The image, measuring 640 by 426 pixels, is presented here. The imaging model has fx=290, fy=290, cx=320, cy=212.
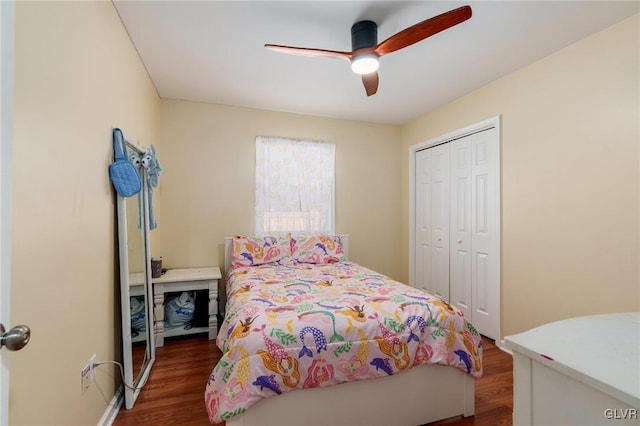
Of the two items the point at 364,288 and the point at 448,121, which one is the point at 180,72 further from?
the point at 448,121

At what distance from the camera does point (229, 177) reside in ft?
11.1

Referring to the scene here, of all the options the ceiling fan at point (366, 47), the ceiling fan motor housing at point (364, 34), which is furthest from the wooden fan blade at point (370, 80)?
the ceiling fan motor housing at point (364, 34)

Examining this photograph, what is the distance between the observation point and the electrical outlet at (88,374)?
4.62 ft

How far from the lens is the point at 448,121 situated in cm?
331

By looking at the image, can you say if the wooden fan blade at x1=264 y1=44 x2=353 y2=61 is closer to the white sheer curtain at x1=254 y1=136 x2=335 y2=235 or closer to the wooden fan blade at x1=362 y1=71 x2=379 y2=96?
the wooden fan blade at x1=362 y1=71 x2=379 y2=96

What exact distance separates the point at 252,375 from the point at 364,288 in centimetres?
106

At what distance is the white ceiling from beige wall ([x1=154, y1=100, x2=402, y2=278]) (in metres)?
0.31

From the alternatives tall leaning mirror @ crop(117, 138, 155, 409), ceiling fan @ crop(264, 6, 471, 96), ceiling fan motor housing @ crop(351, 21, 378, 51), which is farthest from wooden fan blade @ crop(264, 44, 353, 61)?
tall leaning mirror @ crop(117, 138, 155, 409)

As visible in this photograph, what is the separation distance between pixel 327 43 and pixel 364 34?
362 mm

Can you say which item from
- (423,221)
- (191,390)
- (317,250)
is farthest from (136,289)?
(423,221)

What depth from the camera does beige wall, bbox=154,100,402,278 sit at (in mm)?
3197

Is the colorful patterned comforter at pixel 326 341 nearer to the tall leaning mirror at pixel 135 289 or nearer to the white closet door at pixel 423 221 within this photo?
the tall leaning mirror at pixel 135 289

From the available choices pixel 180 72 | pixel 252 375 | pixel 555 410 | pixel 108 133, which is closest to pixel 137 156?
pixel 108 133

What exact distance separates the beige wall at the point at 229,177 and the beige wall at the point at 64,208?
1362 millimetres
